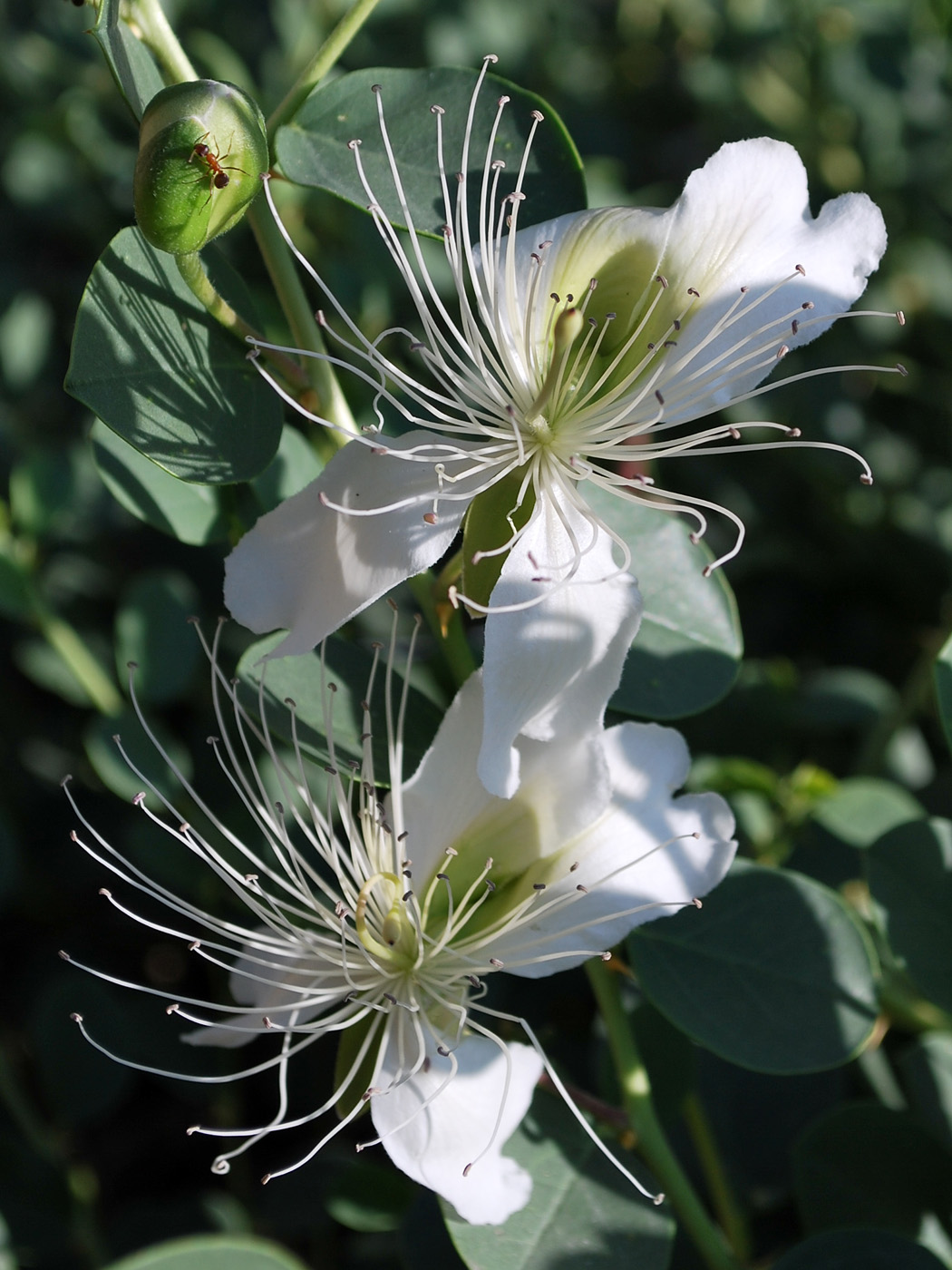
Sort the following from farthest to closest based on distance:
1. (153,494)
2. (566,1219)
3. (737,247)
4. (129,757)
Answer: (129,757), (153,494), (566,1219), (737,247)

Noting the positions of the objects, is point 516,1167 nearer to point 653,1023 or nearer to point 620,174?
point 653,1023

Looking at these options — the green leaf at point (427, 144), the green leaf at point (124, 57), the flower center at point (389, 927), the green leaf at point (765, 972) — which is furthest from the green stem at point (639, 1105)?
the green leaf at point (124, 57)


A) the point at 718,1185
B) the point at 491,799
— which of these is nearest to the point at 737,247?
the point at 491,799

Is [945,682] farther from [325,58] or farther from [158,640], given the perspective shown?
[158,640]

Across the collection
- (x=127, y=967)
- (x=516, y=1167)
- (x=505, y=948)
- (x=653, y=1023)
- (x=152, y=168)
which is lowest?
(x=127, y=967)

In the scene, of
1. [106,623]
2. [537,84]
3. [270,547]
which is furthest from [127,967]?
[537,84]
